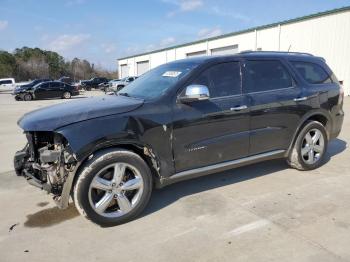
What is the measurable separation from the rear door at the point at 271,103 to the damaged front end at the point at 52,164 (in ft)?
8.08

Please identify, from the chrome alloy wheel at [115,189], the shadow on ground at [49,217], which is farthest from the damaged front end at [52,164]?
the shadow on ground at [49,217]

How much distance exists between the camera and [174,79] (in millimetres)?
4477

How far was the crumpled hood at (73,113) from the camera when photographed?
371 centimetres

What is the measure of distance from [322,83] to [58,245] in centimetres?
466

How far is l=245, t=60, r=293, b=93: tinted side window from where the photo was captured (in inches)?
194

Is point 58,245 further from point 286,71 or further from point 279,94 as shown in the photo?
point 286,71

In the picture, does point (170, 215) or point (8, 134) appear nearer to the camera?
point (170, 215)

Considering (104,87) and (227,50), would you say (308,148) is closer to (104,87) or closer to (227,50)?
(227,50)

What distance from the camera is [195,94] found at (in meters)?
4.14

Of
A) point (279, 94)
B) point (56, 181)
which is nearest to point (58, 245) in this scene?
point (56, 181)

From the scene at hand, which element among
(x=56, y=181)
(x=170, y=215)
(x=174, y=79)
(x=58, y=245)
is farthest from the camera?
(x=174, y=79)

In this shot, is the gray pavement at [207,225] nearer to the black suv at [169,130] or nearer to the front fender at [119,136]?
the black suv at [169,130]

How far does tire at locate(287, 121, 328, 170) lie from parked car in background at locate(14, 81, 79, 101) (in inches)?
1005

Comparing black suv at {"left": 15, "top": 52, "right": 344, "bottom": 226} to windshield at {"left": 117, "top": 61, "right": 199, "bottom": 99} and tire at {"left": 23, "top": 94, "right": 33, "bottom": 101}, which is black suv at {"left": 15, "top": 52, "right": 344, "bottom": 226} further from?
tire at {"left": 23, "top": 94, "right": 33, "bottom": 101}
